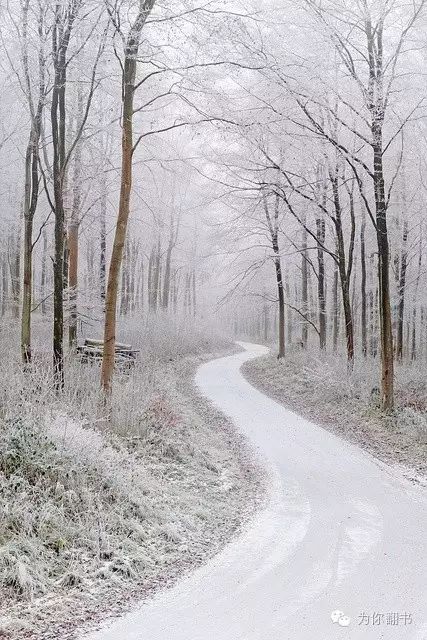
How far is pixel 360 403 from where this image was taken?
11.7 m

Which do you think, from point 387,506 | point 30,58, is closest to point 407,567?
point 387,506

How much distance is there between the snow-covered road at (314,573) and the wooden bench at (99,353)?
720 centimetres

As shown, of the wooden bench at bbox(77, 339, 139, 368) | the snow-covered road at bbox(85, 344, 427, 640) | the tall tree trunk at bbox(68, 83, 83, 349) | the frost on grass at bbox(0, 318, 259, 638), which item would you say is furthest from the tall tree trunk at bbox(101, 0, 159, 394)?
the tall tree trunk at bbox(68, 83, 83, 349)

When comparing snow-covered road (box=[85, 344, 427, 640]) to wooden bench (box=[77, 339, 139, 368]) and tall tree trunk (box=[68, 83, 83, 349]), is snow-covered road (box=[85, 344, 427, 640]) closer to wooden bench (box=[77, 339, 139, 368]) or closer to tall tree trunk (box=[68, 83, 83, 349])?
wooden bench (box=[77, 339, 139, 368])

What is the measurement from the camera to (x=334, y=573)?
14.4 ft

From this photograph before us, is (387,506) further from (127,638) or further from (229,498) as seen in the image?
(127,638)

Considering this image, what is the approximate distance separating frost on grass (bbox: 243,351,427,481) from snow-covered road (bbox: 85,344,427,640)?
1.45 m

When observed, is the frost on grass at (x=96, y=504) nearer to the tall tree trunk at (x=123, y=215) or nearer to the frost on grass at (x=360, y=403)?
the tall tree trunk at (x=123, y=215)

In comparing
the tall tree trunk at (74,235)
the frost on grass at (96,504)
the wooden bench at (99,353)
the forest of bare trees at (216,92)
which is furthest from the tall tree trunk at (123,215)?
the tall tree trunk at (74,235)

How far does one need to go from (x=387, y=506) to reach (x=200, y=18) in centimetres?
765

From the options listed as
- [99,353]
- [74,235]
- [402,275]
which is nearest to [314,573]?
[99,353]

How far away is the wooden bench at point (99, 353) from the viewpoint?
44.8ft

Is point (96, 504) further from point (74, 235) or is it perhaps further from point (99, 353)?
point (74, 235)

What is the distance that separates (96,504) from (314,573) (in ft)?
7.35
